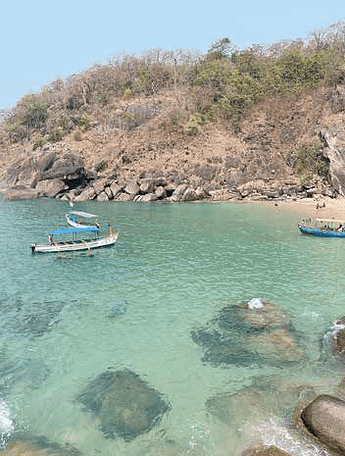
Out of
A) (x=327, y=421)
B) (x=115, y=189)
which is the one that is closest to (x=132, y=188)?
(x=115, y=189)

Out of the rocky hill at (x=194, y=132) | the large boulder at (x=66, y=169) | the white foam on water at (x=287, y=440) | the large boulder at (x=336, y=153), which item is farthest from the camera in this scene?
the large boulder at (x=66, y=169)

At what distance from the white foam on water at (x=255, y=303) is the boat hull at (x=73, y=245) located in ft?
74.6

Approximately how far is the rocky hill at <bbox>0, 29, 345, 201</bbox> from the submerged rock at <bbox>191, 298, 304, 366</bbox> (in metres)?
62.5

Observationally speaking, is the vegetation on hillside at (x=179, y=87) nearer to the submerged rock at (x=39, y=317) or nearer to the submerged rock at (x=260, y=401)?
the submerged rock at (x=39, y=317)

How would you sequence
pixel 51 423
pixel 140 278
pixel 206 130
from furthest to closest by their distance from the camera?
pixel 206 130 → pixel 140 278 → pixel 51 423

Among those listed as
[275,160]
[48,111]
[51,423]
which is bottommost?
[51,423]

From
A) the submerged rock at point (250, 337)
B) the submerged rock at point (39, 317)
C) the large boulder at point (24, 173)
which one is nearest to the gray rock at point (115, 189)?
the large boulder at point (24, 173)

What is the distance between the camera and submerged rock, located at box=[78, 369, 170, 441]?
47.2ft

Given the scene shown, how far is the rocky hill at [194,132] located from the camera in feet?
294

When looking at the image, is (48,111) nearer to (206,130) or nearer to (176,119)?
(176,119)

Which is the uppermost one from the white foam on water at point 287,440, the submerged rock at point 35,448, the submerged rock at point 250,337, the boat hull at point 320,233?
the boat hull at point 320,233

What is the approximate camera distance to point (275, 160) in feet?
316

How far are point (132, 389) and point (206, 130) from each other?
95.4 m

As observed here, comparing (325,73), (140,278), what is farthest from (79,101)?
(140,278)
